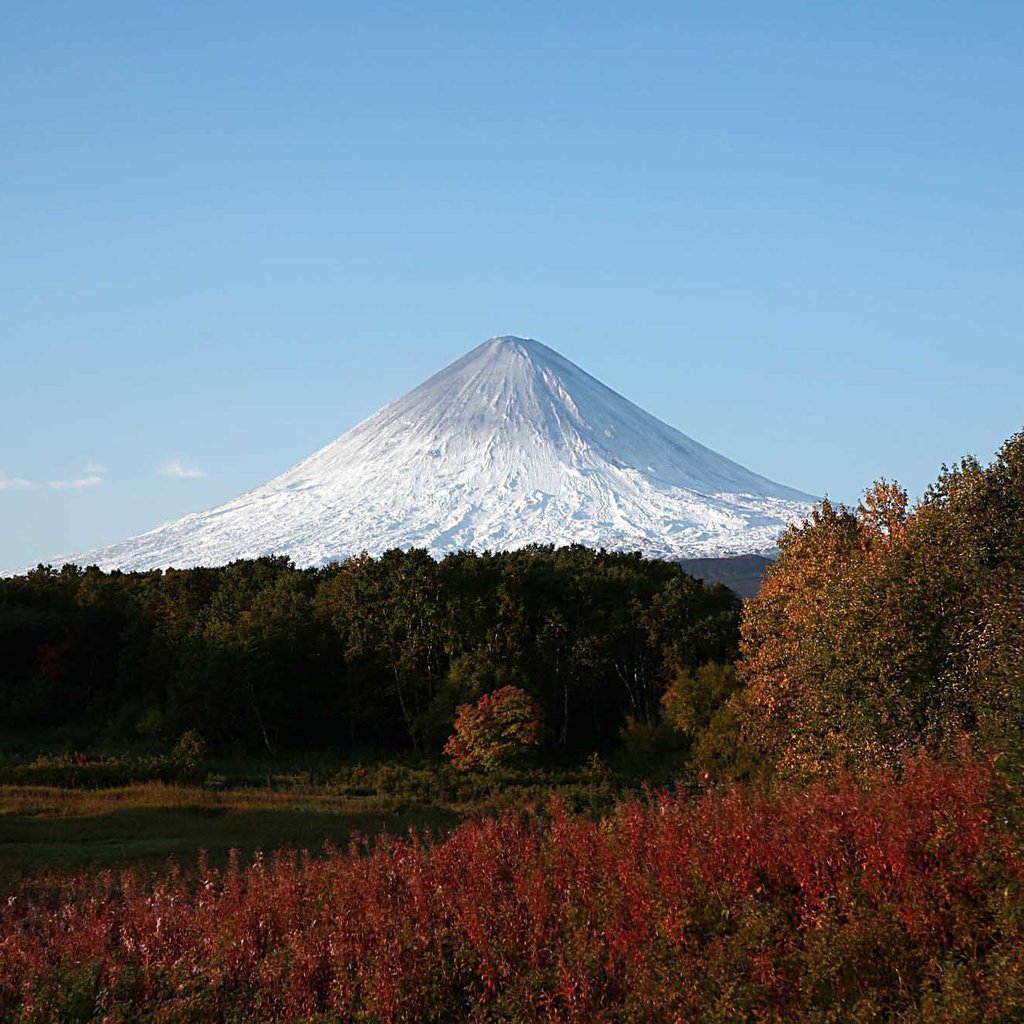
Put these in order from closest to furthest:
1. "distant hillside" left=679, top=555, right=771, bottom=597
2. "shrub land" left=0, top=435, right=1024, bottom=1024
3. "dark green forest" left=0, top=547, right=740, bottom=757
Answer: "shrub land" left=0, top=435, right=1024, bottom=1024, "dark green forest" left=0, top=547, right=740, bottom=757, "distant hillside" left=679, top=555, right=771, bottom=597

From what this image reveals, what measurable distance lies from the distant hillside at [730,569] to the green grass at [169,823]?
142585 millimetres

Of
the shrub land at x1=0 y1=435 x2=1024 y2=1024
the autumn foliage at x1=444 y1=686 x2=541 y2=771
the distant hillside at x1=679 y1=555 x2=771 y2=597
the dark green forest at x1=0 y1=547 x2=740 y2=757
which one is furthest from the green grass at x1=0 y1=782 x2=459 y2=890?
the distant hillside at x1=679 y1=555 x2=771 y2=597

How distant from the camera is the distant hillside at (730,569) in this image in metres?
176

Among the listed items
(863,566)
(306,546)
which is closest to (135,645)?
(863,566)

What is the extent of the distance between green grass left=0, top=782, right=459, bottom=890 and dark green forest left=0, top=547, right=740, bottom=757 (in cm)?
1067

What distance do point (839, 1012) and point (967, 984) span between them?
0.88 meters

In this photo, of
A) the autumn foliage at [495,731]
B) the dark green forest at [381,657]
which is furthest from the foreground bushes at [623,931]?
the dark green forest at [381,657]

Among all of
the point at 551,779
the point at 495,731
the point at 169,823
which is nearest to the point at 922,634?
the point at 169,823

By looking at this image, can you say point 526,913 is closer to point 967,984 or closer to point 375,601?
Result: point 967,984

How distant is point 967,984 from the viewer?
8086 millimetres

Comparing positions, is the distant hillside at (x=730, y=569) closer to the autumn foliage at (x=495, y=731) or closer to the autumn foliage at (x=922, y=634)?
the autumn foliage at (x=495, y=731)

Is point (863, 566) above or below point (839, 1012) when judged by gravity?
above

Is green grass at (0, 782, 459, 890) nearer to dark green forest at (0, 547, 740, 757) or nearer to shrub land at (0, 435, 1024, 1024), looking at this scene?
shrub land at (0, 435, 1024, 1024)

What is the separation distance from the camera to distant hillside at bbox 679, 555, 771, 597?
176 meters
